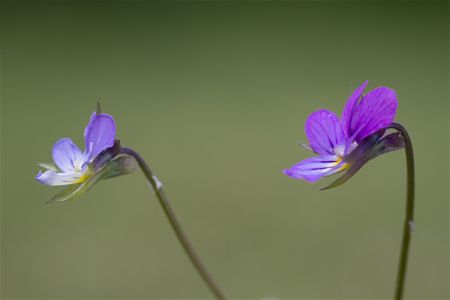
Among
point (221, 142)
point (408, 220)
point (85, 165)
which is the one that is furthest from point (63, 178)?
point (221, 142)

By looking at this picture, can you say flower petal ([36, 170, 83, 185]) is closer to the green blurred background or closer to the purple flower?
the purple flower

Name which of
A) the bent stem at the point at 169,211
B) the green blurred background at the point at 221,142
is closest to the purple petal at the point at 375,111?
the bent stem at the point at 169,211

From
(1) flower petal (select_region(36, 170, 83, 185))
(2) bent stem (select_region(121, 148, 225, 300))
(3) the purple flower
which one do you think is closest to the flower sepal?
(3) the purple flower

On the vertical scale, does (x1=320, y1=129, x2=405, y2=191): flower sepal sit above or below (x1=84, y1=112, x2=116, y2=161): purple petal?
below

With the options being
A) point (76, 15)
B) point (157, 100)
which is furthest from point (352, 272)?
point (76, 15)

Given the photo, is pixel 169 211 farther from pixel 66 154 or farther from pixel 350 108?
pixel 350 108

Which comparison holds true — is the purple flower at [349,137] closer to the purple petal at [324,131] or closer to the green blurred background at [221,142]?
the purple petal at [324,131]

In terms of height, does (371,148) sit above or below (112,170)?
below
